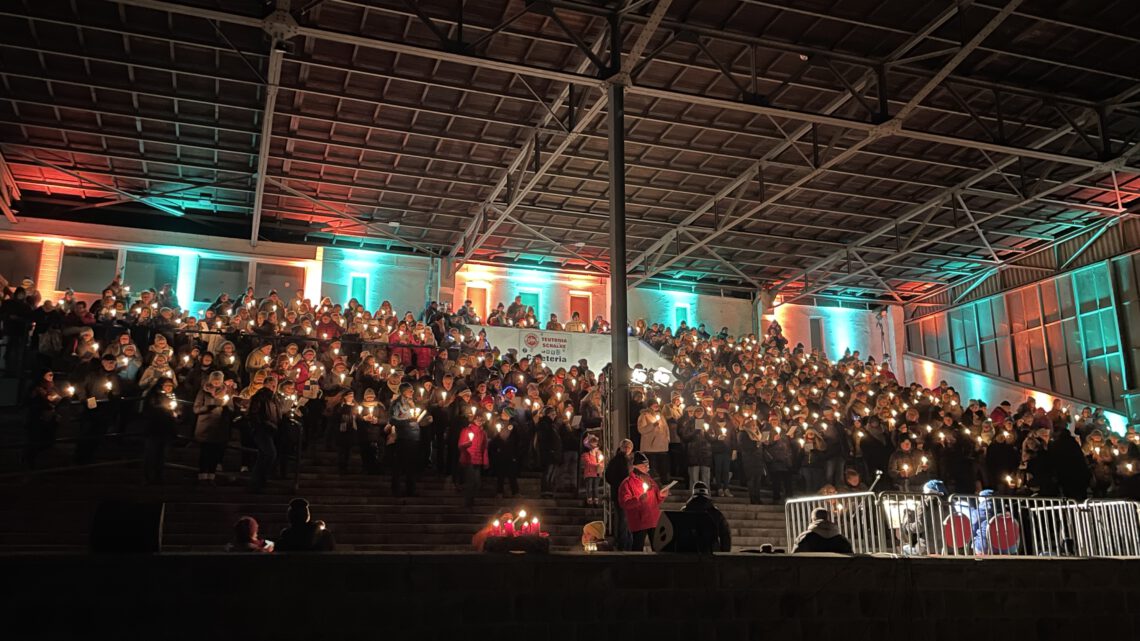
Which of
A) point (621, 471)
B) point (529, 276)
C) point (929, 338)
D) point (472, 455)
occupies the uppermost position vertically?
point (529, 276)

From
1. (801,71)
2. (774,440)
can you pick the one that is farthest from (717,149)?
(774,440)

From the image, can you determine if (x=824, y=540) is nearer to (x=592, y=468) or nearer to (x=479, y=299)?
(x=592, y=468)

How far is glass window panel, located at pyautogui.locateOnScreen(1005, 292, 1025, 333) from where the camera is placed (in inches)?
1139

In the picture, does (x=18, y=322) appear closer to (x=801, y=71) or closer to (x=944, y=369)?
(x=801, y=71)

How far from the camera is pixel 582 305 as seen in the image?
30.4 metres

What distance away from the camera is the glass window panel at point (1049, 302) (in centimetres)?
2759

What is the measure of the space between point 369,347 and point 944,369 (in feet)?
76.7

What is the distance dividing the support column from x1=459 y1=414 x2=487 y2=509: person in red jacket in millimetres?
2086

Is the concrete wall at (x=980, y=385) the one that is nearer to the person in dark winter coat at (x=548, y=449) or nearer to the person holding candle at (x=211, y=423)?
the person in dark winter coat at (x=548, y=449)

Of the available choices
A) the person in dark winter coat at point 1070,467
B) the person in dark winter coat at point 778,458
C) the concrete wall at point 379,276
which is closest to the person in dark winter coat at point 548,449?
the person in dark winter coat at point 778,458

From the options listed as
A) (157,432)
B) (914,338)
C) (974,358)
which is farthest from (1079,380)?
(157,432)

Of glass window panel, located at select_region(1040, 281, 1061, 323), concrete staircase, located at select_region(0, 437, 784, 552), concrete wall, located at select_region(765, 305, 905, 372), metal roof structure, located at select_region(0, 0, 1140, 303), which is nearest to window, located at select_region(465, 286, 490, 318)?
metal roof structure, located at select_region(0, 0, 1140, 303)

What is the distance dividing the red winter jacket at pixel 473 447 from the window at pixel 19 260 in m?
17.0

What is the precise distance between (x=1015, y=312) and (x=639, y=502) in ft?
79.5
